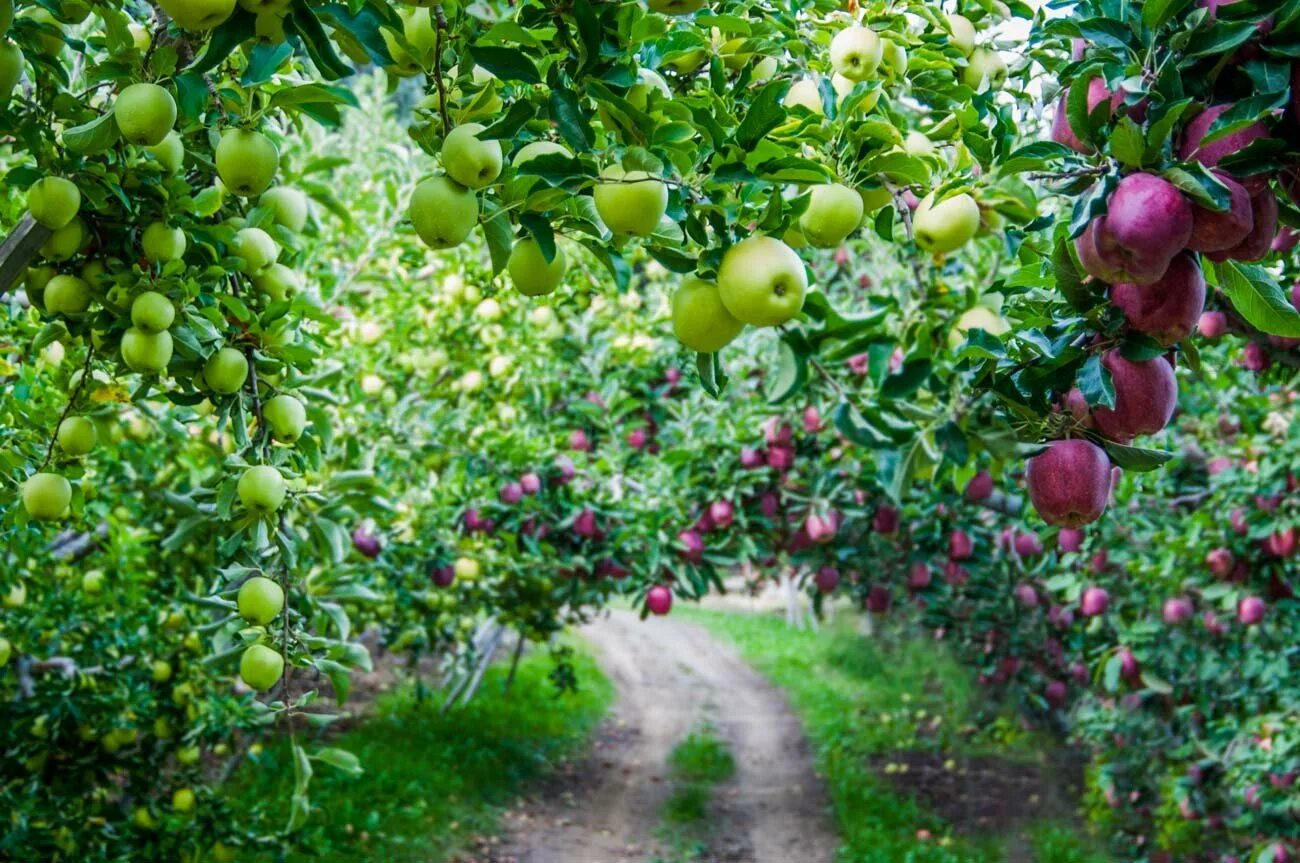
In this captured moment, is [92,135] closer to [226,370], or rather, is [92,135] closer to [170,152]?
[170,152]

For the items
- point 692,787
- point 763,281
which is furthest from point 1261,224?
point 692,787

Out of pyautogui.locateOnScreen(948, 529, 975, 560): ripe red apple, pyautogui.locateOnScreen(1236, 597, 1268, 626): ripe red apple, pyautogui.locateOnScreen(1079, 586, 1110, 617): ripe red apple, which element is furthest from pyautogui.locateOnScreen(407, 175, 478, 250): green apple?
pyautogui.locateOnScreen(1079, 586, 1110, 617): ripe red apple

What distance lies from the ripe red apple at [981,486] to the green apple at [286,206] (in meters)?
3.02

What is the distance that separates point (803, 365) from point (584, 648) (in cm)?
1170

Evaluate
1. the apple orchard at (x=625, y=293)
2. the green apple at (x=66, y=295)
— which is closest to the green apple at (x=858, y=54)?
the apple orchard at (x=625, y=293)

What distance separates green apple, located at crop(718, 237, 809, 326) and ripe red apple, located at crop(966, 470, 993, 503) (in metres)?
3.30

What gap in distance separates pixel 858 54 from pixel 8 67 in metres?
1.09

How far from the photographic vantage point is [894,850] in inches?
256

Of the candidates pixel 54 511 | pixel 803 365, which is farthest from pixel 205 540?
pixel 803 365

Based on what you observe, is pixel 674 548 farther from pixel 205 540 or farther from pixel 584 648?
pixel 584 648

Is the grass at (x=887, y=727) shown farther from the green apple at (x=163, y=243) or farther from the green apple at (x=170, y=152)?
the green apple at (x=170, y=152)

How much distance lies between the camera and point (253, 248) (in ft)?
→ 6.23

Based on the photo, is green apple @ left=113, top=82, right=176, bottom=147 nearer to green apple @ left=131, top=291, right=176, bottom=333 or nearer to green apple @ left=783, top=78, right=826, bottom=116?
green apple @ left=131, top=291, right=176, bottom=333

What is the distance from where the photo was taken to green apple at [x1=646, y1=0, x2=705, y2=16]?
1150mm
